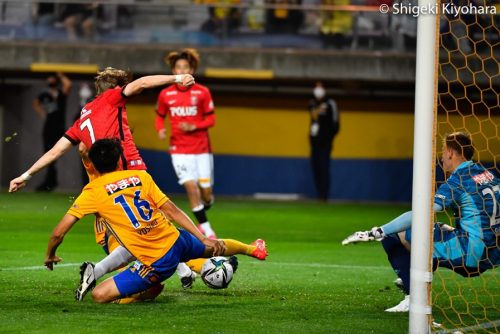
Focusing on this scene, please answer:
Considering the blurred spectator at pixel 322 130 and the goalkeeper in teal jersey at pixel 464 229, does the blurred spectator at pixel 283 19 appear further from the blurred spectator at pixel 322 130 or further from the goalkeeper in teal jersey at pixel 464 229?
the goalkeeper in teal jersey at pixel 464 229

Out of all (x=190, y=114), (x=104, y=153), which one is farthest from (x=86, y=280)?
(x=190, y=114)

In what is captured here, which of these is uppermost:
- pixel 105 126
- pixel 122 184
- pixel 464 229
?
pixel 105 126

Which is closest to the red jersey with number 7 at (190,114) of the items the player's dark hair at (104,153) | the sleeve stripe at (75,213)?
the player's dark hair at (104,153)

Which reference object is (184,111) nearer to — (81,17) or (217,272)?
(217,272)

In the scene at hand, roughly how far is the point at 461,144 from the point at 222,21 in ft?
47.6

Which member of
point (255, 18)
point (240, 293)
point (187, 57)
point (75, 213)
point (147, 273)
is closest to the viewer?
point (75, 213)

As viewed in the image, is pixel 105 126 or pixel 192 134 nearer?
pixel 105 126

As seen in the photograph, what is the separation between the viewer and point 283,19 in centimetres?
2208

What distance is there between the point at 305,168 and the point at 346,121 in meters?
1.43

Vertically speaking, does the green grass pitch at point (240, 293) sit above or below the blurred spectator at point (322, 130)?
above

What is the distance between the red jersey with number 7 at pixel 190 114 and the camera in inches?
534

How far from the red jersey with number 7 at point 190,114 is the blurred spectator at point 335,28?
29.2 ft

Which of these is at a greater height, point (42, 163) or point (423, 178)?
point (423, 178)

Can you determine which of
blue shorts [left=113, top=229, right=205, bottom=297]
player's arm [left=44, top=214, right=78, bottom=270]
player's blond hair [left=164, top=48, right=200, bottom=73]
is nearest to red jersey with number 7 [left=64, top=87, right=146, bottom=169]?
blue shorts [left=113, top=229, right=205, bottom=297]
